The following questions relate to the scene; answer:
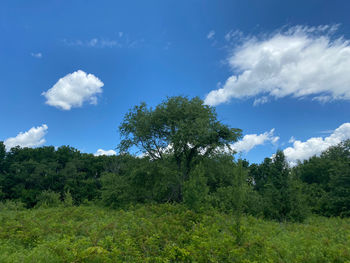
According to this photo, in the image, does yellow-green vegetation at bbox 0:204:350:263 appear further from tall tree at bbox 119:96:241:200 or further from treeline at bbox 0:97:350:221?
tall tree at bbox 119:96:241:200

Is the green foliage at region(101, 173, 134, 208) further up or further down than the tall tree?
further down

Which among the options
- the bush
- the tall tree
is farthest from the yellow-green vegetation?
the tall tree

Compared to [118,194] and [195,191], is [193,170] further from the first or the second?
[118,194]

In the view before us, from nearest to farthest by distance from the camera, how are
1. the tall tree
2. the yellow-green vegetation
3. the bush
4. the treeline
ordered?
1. the yellow-green vegetation
2. the bush
3. the treeline
4. the tall tree

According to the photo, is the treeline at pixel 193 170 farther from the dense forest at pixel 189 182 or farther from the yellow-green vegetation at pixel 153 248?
the yellow-green vegetation at pixel 153 248

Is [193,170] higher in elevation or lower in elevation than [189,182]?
higher

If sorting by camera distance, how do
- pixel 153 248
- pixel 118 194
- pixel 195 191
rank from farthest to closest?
pixel 118 194, pixel 195 191, pixel 153 248

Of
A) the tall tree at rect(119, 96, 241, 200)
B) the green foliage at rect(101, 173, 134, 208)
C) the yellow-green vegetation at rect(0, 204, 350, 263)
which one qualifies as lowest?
the yellow-green vegetation at rect(0, 204, 350, 263)

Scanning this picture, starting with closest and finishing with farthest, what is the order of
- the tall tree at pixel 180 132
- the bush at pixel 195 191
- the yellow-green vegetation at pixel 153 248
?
1. the yellow-green vegetation at pixel 153 248
2. the bush at pixel 195 191
3. the tall tree at pixel 180 132

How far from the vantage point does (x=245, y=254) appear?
A: 7.52 metres

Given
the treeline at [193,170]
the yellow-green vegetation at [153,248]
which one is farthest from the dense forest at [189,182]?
the yellow-green vegetation at [153,248]

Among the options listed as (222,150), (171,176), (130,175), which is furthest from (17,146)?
(222,150)

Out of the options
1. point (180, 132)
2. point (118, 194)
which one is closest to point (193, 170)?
point (180, 132)

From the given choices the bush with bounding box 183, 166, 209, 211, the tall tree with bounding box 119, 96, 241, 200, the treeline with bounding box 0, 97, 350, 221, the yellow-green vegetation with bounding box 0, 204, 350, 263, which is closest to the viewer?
the yellow-green vegetation with bounding box 0, 204, 350, 263
